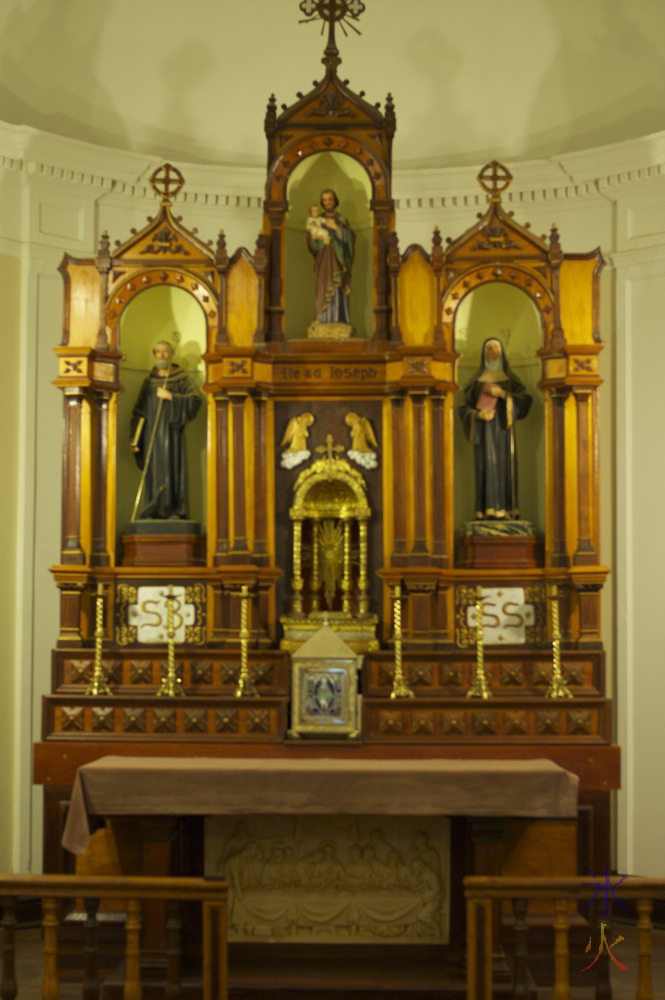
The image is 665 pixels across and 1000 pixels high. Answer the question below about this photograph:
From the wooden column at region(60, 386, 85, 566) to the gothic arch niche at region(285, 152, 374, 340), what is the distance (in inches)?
62.6

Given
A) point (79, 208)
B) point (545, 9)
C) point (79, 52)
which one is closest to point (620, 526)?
point (545, 9)

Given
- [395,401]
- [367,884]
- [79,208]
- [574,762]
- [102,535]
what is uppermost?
[79,208]

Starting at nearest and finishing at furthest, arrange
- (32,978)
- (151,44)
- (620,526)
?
(32,978)
(620,526)
(151,44)

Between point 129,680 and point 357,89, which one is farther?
point 357,89

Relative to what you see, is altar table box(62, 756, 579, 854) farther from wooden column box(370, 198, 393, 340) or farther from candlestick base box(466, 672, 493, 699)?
wooden column box(370, 198, 393, 340)

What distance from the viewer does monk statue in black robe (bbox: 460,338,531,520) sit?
8.98 m

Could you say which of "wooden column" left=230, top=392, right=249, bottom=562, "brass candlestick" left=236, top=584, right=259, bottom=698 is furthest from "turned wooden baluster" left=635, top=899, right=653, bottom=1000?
"wooden column" left=230, top=392, right=249, bottom=562

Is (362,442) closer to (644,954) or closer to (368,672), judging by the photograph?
(368,672)

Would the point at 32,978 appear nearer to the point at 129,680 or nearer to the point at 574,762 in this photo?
the point at 129,680

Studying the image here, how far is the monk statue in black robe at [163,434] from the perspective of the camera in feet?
29.7

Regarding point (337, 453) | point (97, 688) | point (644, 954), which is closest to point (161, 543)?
point (97, 688)

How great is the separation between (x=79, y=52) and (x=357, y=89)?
2.28 metres

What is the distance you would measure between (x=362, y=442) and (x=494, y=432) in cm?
90

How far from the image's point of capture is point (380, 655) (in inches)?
336
